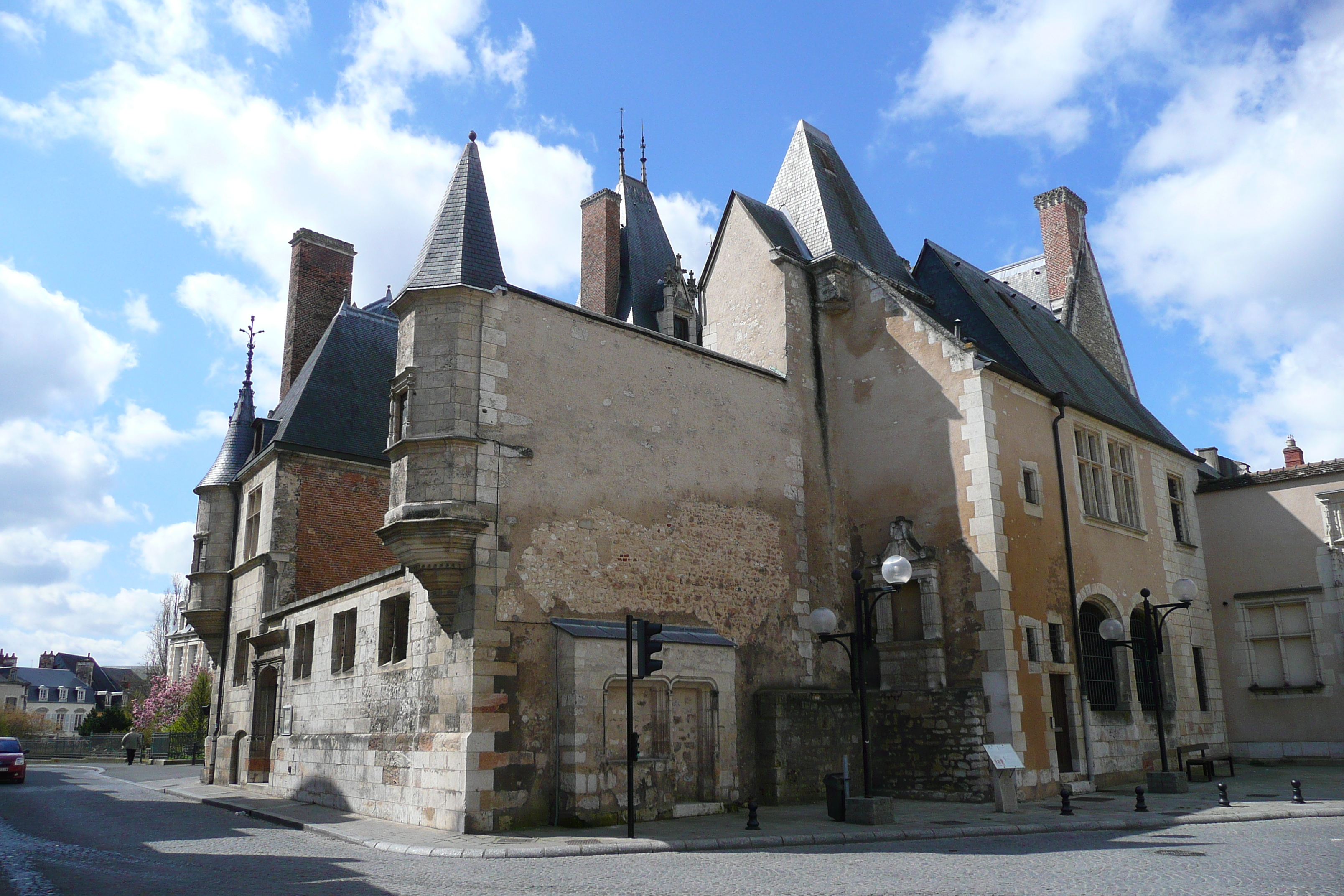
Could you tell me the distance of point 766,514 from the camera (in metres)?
16.0

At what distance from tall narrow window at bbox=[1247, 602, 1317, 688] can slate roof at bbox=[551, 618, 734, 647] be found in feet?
42.3

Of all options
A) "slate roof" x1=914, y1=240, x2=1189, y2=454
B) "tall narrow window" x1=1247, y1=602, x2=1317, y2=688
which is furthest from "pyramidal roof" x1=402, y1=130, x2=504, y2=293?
"tall narrow window" x1=1247, y1=602, x2=1317, y2=688

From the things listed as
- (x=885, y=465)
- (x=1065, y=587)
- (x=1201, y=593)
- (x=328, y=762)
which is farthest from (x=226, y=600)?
(x=1201, y=593)

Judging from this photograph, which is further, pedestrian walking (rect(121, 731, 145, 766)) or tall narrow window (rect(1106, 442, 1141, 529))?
pedestrian walking (rect(121, 731, 145, 766))

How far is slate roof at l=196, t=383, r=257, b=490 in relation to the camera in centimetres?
2147

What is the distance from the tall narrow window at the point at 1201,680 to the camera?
64.9 ft

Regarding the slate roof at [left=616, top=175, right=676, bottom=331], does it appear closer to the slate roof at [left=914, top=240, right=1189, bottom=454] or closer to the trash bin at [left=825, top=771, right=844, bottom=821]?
the slate roof at [left=914, top=240, right=1189, bottom=454]

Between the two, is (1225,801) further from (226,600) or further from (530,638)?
(226,600)

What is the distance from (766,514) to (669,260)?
1213 cm

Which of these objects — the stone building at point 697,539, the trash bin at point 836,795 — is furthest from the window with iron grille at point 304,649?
the trash bin at point 836,795

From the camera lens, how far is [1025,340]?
19859mm

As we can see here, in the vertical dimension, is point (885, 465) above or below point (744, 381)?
below

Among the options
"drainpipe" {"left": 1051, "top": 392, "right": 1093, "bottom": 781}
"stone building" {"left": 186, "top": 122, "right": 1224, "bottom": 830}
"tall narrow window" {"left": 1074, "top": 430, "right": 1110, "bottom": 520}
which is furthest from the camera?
"tall narrow window" {"left": 1074, "top": 430, "right": 1110, "bottom": 520}

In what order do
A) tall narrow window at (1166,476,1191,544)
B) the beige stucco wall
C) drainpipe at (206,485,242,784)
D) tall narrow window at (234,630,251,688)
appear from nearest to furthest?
the beige stucco wall, tall narrow window at (234,630,251,688), drainpipe at (206,485,242,784), tall narrow window at (1166,476,1191,544)
